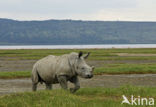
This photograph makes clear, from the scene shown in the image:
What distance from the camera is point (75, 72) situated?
18141mm

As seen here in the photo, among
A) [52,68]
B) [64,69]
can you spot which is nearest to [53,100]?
[64,69]

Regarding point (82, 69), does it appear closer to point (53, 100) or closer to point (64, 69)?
point (64, 69)

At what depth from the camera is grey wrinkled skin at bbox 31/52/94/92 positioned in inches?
703

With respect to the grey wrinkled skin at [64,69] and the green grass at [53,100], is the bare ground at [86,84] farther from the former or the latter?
the green grass at [53,100]

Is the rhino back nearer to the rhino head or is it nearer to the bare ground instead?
the rhino head

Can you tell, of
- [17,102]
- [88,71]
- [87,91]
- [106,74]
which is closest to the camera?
[17,102]

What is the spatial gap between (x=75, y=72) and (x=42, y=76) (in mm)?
2097

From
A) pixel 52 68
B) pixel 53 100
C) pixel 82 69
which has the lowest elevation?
pixel 53 100

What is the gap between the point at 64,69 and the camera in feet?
59.9

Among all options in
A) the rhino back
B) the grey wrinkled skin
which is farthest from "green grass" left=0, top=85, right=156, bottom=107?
the rhino back

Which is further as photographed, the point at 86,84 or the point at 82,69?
the point at 86,84

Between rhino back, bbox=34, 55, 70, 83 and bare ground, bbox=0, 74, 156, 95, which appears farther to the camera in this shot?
bare ground, bbox=0, 74, 156, 95

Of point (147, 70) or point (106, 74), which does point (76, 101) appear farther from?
point (147, 70)

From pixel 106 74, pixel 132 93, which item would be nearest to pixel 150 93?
pixel 132 93
